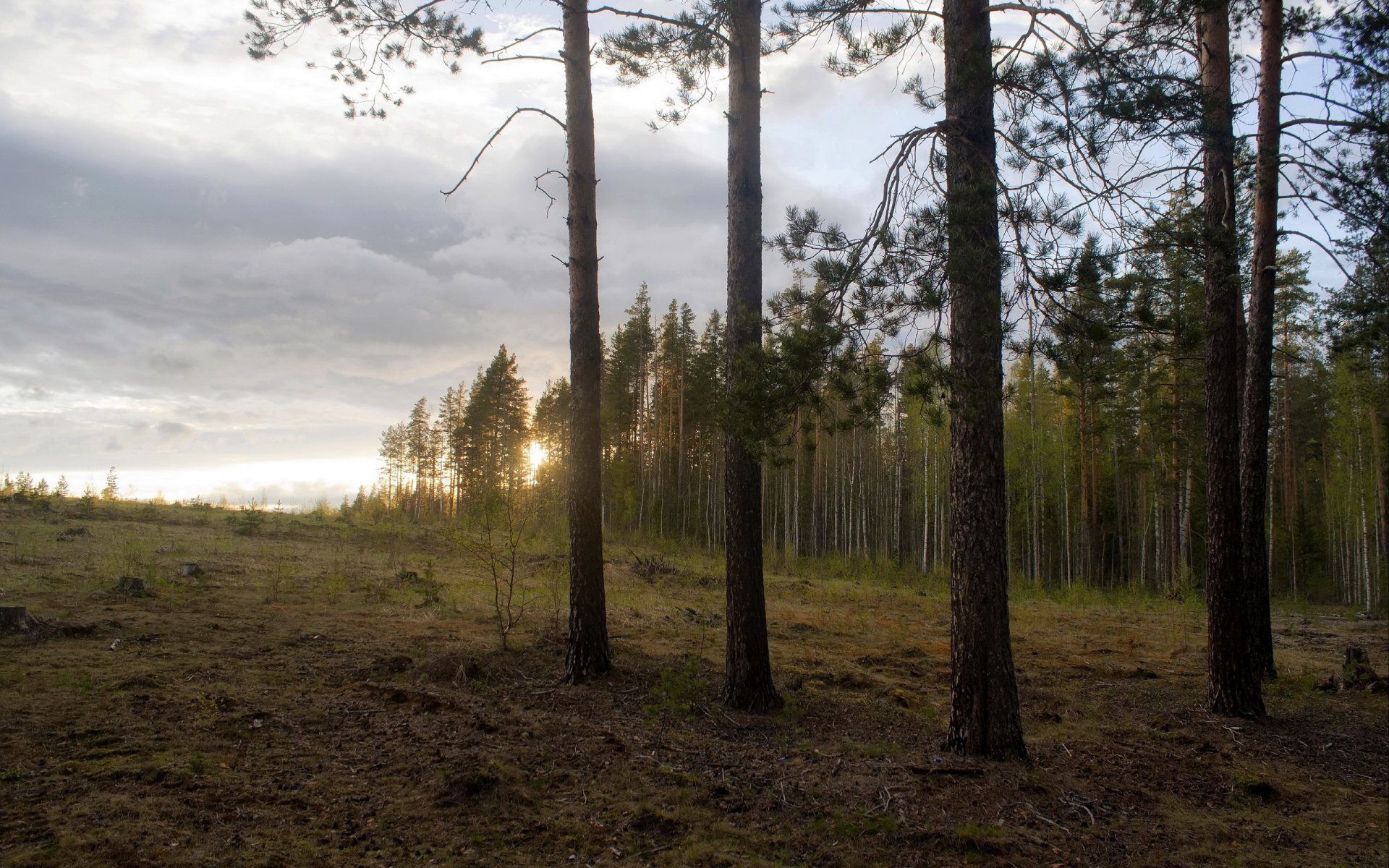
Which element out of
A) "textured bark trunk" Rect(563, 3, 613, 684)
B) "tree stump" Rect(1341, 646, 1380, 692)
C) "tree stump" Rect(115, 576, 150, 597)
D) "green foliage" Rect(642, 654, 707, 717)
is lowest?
"tree stump" Rect(1341, 646, 1380, 692)

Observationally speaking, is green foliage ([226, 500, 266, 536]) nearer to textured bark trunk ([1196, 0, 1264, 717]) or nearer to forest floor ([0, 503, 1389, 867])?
forest floor ([0, 503, 1389, 867])

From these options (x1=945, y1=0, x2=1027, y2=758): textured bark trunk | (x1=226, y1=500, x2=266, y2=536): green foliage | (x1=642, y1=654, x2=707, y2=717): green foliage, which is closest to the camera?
(x1=945, y1=0, x2=1027, y2=758): textured bark trunk

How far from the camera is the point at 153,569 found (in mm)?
10383

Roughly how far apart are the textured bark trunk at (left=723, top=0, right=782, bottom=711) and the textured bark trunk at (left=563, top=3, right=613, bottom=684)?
57.4 inches

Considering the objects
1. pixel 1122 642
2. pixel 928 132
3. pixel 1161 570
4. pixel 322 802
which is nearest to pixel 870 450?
pixel 1161 570

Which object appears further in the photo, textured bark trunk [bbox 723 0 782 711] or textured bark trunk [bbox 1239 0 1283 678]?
textured bark trunk [bbox 1239 0 1283 678]

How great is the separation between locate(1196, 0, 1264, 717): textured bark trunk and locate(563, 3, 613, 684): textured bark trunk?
6399 mm

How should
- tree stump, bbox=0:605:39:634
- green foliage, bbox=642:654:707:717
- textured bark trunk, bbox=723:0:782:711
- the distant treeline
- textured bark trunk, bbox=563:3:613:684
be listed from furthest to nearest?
the distant treeline → textured bark trunk, bbox=563:3:613:684 → textured bark trunk, bbox=723:0:782:711 → tree stump, bbox=0:605:39:634 → green foliage, bbox=642:654:707:717

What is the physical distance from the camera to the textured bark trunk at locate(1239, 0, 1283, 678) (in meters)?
8.28

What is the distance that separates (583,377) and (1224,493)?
23.1 feet

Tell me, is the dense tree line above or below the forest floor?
above

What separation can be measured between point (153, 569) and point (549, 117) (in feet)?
29.7

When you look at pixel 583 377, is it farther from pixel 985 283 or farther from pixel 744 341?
pixel 985 283

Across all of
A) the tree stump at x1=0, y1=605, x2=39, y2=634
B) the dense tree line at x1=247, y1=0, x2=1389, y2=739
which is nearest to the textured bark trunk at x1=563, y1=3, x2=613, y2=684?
the dense tree line at x1=247, y1=0, x2=1389, y2=739
